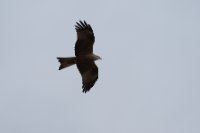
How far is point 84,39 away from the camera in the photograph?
10188 mm

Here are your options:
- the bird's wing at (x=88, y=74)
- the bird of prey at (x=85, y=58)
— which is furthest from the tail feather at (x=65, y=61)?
the bird's wing at (x=88, y=74)

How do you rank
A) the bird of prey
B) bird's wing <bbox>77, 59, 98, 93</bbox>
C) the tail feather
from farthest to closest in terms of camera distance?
bird's wing <bbox>77, 59, 98, 93</bbox>, the bird of prey, the tail feather

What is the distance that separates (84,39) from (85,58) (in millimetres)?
684

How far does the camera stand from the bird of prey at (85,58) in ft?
32.7

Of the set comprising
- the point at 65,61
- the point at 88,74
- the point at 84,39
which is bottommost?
the point at 88,74

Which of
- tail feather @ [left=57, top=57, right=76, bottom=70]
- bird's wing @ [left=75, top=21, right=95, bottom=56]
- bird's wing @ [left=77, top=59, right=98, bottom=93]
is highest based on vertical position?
bird's wing @ [left=75, top=21, right=95, bottom=56]

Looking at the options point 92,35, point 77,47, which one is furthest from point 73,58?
point 92,35

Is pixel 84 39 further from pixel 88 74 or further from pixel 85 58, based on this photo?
pixel 88 74

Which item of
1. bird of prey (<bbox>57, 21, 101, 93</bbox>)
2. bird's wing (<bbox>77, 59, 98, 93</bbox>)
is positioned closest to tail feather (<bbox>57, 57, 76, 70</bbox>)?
bird of prey (<bbox>57, 21, 101, 93</bbox>)

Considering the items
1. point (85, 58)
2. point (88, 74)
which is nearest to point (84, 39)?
point (85, 58)

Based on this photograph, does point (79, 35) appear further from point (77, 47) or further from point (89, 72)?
point (89, 72)

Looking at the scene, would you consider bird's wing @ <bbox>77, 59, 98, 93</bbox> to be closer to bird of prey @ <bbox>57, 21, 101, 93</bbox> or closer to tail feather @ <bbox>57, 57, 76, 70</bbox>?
bird of prey @ <bbox>57, 21, 101, 93</bbox>

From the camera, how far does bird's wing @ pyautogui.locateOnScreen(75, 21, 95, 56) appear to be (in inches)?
397

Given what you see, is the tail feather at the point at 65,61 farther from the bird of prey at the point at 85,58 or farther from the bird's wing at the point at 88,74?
the bird's wing at the point at 88,74
